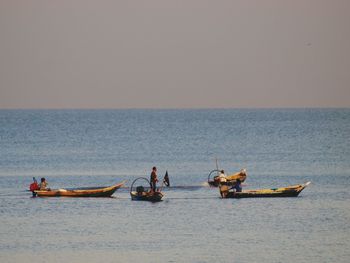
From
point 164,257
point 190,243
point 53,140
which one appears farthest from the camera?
point 53,140

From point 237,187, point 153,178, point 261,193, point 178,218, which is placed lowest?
point 178,218

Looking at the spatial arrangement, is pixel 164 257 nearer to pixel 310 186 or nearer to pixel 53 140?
pixel 310 186

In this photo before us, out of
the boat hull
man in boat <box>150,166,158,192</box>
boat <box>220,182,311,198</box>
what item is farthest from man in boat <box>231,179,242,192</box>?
man in boat <box>150,166,158,192</box>

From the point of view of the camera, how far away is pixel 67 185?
200ft

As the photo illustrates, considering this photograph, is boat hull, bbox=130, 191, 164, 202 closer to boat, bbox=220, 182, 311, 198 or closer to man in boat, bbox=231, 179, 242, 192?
boat, bbox=220, 182, 311, 198

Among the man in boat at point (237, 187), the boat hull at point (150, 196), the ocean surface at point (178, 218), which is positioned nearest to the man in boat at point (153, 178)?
Result: the boat hull at point (150, 196)

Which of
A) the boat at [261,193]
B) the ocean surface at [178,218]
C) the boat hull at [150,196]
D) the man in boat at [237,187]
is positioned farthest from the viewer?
the man in boat at [237,187]

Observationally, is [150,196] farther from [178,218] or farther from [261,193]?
[178,218]

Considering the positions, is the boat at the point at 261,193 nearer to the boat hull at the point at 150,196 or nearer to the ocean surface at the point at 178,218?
the ocean surface at the point at 178,218

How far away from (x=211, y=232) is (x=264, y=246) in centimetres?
345

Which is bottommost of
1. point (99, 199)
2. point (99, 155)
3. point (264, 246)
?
point (264, 246)

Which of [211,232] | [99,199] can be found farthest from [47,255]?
[99,199]

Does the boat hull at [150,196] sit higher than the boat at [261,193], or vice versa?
the boat hull at [150,196]

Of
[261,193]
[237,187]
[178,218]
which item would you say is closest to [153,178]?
[237,187]
